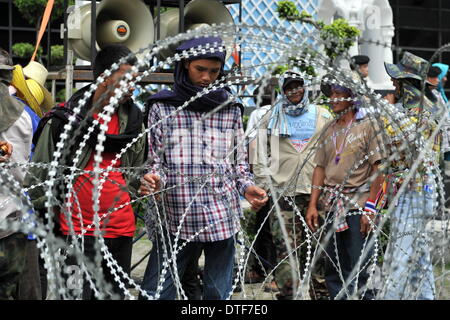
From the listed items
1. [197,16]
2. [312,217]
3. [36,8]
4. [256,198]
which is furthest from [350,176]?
[36,8]

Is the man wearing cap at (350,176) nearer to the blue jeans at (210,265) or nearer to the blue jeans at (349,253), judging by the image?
the blue jeans at (349,253)

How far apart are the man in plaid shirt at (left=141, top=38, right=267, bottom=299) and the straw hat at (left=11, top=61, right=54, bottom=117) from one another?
101 centimetres

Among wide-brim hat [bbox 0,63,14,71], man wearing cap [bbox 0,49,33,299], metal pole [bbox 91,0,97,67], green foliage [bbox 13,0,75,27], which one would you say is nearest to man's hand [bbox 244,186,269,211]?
man wearing cap [bbox 0,49,33,299]

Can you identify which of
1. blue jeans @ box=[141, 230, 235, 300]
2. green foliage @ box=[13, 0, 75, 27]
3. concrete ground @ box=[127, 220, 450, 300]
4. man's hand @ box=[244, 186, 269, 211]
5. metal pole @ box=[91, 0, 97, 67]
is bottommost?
concrete ground @ box=[127, 220, 450, 300]

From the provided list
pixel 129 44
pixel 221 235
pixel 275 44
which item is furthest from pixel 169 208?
pixel 129 44

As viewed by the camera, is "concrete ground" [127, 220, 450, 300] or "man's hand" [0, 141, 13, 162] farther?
"man's hand" [0, 141, 13, 162]

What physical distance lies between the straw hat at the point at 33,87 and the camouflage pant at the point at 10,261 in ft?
2.72

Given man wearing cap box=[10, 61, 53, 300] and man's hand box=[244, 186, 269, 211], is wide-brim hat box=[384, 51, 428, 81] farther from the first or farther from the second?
man wearing cap box=[10, 61, 53, 300]

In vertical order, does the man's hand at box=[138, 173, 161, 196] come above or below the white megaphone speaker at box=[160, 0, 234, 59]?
below

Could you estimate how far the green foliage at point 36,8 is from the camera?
10.4 meters

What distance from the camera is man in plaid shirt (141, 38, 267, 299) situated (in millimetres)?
3543
